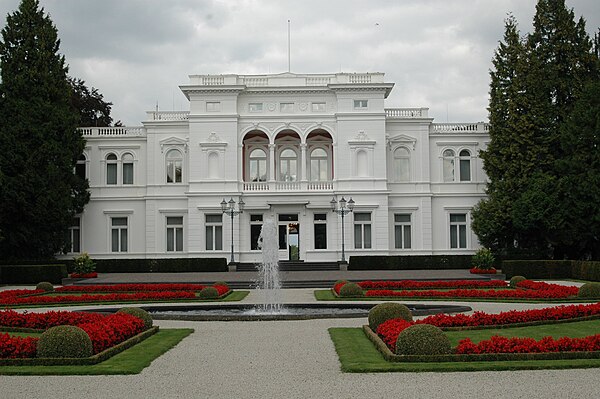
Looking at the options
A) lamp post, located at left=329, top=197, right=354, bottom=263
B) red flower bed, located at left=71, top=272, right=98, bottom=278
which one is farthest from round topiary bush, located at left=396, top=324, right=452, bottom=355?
lamp post, located at left=329, top=197, right=354, bottom=263

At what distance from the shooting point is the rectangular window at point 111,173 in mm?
50188

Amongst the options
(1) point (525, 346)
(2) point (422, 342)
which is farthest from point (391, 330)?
(1) point (525, 346)

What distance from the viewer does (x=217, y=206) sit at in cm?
4775

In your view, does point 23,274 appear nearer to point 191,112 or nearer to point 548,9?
point 191,112

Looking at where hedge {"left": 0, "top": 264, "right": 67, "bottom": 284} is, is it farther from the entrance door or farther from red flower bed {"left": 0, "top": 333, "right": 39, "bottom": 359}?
red flower bed {"left": 0, "top": 333, "right": 39, "bottom": 359}

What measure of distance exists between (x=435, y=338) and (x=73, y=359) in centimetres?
Answer: 628

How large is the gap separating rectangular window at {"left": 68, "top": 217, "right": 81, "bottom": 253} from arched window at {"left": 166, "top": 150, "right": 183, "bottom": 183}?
6.49 meters

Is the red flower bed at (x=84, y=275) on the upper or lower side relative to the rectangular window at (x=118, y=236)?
lower

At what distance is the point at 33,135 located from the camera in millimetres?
42969

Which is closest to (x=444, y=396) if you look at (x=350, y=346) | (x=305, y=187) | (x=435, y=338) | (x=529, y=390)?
(x=529, y=390)

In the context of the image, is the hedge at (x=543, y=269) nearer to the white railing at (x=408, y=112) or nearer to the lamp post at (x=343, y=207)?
the lamp post at (x=343, y=207)

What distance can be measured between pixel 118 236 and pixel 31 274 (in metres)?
12.0

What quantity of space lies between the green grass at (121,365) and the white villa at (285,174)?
31626 millimetres

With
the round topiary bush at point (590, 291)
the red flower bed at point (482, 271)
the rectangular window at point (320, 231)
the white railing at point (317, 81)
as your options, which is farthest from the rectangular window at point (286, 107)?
the round topiary bush at point (590, 291)
